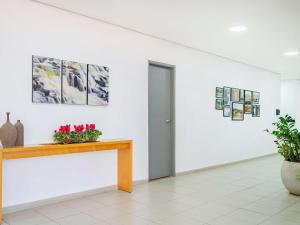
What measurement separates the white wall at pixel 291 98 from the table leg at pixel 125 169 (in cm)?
894

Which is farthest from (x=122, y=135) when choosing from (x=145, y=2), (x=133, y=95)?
(x=145, y=2)

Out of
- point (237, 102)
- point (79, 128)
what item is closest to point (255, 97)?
point (237, 102)

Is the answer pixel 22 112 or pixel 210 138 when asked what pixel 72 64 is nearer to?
pixel 22 112

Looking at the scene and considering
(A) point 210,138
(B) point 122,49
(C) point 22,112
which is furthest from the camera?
(A) point 210,138

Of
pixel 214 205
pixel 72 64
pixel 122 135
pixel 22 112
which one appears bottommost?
pixel 214 205

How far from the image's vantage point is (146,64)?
523 cm

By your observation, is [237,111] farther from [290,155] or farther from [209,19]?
[209,19]

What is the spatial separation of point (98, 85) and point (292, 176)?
333cm

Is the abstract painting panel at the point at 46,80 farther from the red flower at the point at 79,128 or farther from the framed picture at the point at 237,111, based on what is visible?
the framed picture at the point at 237,111

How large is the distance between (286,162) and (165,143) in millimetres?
2187

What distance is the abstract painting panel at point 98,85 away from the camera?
439 cm

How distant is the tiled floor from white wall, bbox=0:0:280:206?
0.35m

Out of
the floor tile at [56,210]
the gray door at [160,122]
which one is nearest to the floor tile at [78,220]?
the floor tile at [56,210]

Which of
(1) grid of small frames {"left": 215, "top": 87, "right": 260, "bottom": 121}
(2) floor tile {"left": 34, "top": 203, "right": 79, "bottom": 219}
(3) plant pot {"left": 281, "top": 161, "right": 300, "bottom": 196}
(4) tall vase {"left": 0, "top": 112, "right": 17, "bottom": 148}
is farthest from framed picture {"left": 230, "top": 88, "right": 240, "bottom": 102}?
(4) tall vase {"left": 0, "top": 112, "right": 17, "bottom": 148}
